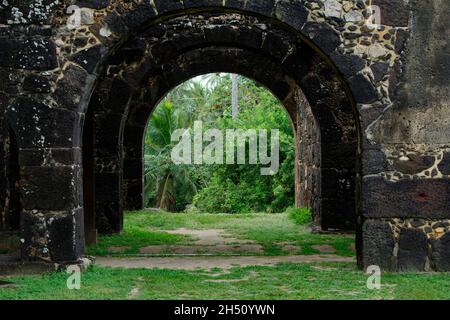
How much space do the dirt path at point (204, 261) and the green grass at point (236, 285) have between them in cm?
49

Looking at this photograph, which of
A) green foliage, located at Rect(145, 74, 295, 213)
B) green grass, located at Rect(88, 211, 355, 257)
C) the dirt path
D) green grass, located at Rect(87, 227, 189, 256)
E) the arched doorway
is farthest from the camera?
green foliage, located at Rect(145, 74, 295, 213)

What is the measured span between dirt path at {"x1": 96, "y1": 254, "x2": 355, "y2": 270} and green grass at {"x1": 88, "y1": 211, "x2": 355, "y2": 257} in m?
0.48

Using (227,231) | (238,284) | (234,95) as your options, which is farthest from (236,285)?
(234,95)

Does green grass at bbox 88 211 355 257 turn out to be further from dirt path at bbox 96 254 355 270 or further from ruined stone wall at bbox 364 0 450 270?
ruined stone wall at bbox 364 0 450 270

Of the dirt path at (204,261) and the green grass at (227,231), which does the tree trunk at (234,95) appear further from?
the dirt path at (204,261)

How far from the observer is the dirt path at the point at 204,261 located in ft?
29.0

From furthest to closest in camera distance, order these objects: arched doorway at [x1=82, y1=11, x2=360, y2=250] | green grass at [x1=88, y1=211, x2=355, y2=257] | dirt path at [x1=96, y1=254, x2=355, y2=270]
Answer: arched doorway at [x1=82, y1=11, x2=360, y2=250], green grass at [x1=88, y1=211, x2=355, y2=257], dirt path at [x1=96, y1=254, x2=355, y2=270]

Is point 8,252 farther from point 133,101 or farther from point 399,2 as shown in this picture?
point 133,101

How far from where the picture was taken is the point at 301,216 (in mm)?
14477

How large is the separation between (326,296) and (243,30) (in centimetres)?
695

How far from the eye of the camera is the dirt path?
348 inches

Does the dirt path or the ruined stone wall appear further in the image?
the dirt path

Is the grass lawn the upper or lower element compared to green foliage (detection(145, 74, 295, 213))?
lower

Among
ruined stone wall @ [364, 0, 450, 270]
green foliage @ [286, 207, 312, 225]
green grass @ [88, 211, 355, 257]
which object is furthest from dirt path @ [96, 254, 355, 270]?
green foliage @ [286, 207, 312, 225]
